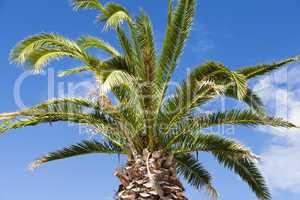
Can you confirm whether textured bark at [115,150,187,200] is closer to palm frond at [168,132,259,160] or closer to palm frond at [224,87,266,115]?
palm frond at [168,132,259,160]

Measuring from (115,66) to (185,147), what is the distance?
2.77 meters

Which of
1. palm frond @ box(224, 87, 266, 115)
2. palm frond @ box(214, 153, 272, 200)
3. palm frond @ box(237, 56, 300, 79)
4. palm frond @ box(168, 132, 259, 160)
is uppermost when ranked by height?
palm frond @ box(237, 56, 300, 79)

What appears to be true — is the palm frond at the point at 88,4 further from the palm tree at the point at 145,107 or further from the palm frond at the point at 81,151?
the palm frond at the point at 81,151

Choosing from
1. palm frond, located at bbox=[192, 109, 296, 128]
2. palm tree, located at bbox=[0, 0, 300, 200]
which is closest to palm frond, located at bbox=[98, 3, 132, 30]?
palm tree, located at bbox=[0, 0, 300, 200]

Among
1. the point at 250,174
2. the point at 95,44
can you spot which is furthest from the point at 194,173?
the point at 95,44

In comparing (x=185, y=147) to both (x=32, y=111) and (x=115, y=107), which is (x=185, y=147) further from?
(x=32, y=111)

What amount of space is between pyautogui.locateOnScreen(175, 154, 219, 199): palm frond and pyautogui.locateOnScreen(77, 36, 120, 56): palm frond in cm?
362

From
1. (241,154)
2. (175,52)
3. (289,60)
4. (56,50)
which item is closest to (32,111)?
(56,50)

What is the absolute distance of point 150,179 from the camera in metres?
12.6

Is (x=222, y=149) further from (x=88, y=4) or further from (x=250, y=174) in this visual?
(x=88, y=4)

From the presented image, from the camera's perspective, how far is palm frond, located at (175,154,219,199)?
602 inches

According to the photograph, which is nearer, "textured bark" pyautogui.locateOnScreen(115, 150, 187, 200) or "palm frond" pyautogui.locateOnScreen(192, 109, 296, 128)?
"textured bark" pyautogui.locateOnScreen(115, 150, 187, 200)

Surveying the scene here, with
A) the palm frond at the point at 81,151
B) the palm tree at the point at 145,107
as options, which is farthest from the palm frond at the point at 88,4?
the palm frond at the point at 81,151

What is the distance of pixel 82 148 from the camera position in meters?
14.0
